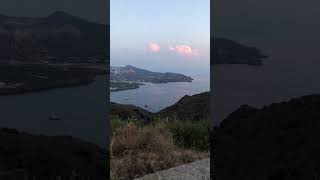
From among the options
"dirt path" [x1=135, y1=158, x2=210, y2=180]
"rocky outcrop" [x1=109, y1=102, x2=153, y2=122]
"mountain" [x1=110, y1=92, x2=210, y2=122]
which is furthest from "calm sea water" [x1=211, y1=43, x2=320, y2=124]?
"rocky outcrop" [x1=109, y1=102, x2=153, y2=122]

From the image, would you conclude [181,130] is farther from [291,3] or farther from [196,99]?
[196,99]

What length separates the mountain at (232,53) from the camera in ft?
20.6

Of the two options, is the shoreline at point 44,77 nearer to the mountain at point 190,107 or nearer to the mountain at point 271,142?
the mountain at point 271,142

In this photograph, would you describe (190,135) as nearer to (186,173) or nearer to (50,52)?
(186,173)

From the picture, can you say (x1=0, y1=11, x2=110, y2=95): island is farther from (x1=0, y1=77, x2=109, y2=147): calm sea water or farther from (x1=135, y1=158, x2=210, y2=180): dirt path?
(x1=135, y1=158, x2=210, y2=180): dirt path

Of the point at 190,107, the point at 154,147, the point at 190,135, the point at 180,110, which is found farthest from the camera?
the point at 190,107

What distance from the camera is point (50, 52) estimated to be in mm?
6234

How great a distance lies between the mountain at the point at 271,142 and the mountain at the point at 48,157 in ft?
4.70

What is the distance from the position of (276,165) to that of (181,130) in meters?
5.46

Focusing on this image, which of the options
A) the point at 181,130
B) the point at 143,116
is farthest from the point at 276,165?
the point at 143,116

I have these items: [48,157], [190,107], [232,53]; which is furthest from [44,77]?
[190,107]

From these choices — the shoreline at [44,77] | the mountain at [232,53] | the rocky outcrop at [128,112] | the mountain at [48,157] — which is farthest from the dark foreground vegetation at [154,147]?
the rocky outcrop at [128,112]

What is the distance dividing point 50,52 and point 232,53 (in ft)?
6.91

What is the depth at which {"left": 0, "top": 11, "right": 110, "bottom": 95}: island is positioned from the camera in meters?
6.09
